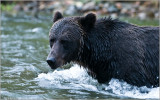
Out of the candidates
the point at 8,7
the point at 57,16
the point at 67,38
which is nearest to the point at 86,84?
the point at 67,38

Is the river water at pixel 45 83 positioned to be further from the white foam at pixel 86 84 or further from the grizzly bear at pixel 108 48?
the grizzly bear at pixel 108 48

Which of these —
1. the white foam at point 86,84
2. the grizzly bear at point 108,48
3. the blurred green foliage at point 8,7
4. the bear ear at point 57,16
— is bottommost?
the white foam at point 86,84

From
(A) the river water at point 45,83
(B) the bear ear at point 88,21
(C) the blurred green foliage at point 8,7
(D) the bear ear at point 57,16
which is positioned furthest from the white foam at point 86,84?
(C) the blurred green foliage at point 8,7

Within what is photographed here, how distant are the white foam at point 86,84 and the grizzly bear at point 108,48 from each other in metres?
0.13

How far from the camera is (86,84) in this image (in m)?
6.59

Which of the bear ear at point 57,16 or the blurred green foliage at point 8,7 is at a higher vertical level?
the blurred green foliage at point 8,7

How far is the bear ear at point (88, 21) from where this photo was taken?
6.10 meters

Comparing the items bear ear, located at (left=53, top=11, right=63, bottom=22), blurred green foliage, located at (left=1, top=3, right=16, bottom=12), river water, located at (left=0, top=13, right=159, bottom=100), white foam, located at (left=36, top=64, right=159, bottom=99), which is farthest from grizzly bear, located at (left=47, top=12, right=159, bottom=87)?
blurred green foliage, located at (left=1, top=3, right=16, bottom=12)

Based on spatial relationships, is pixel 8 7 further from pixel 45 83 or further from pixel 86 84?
pixel 86 84

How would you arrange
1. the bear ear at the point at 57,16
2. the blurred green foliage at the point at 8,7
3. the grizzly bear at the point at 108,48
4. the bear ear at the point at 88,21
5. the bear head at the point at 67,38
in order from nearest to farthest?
the bear head at the point at 67,38 < the grizzly bear at the point at 108,48 < the bear ear at the point at 88,21 < the bear ear at the point at 57,16 < the blurred green foliage at the point at 8,7

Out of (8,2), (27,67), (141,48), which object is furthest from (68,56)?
(8,2)

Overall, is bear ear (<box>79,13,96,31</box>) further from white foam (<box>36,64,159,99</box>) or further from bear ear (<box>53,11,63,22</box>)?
white foam (<box>36,64,159,99</box>)

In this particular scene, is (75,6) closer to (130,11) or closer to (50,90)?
(130,11)

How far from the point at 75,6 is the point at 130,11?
172 inches
